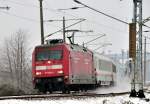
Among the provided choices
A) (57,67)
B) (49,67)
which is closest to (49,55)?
(49,67)

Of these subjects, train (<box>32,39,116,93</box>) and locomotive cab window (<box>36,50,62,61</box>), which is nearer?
train (<box>32,39,116,93</box>)

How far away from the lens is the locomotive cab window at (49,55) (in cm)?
3111

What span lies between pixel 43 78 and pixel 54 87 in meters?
0.90

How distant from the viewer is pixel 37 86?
3161 centimetres

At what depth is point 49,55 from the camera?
103 feet

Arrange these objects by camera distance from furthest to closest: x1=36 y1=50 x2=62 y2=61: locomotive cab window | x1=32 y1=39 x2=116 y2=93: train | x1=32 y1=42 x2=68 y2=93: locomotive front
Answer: x1=36 y1=50 x2=62 y2=61: locomotive cab window
x1=32 y1=42 x2=68 y2=93: locomotive front
x1=32 y1=39 x2=116 y2=93: train

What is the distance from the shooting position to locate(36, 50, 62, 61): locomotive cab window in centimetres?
3111

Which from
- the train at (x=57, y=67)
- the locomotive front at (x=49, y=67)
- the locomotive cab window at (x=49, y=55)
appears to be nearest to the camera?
the train at (x=57, y=67)

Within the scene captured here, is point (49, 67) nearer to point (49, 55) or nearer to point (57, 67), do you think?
point (57, 67)

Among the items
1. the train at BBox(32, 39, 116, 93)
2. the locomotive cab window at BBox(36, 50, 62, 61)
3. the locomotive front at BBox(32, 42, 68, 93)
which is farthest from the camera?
the locomotive cab window at BBox(36, 50, 62, 61)

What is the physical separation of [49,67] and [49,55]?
785mm

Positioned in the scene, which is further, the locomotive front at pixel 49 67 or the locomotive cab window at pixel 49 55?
the locomotive cab window at pixel 49 55

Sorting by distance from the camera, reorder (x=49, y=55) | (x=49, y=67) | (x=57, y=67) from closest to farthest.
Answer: (x=57, y=67) < (x=49, y=67) < (x=49, y=55)

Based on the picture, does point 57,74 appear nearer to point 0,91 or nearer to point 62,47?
point 62,47
